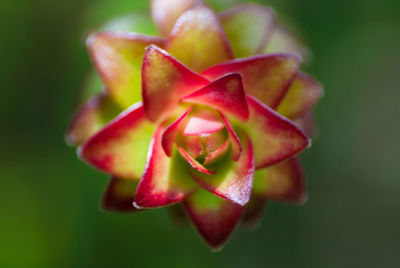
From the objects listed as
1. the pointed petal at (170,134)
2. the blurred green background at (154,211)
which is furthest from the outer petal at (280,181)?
the blurred green background at (154,211)

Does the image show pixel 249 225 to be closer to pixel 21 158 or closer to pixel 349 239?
pixel 21 158

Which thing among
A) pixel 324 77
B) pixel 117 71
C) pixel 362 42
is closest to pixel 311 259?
pixel 324 77

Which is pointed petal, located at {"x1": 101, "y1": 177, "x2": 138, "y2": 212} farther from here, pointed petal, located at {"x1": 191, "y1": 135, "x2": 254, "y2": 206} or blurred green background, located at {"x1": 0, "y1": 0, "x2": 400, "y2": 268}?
blurred green background, located at {"x1": 0, "y1": 0, "x2": 400, "y2": 268}

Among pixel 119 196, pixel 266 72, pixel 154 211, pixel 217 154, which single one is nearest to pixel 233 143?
pixel 217 154

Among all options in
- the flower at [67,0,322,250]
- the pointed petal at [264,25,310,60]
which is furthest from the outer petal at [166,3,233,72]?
the pointed petal at [264,25,310,60]

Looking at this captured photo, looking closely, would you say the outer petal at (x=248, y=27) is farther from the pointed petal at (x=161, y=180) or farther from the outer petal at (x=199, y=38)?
the pointed petal at (x=161, y=180)

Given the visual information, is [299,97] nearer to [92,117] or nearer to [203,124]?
[203,124]
